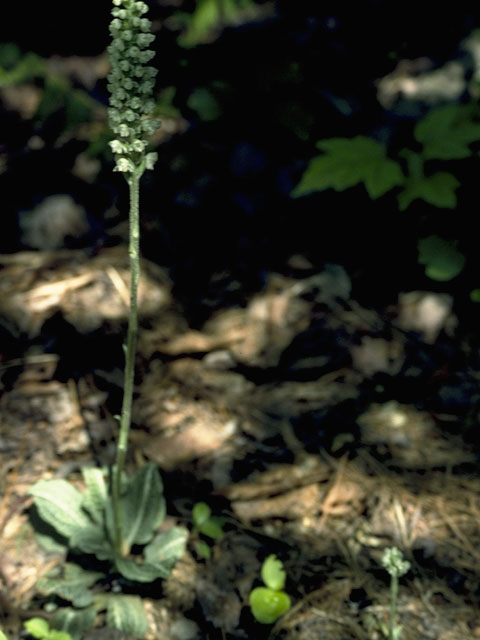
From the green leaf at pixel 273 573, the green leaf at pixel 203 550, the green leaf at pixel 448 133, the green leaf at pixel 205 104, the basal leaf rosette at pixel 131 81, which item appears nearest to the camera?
the basal leaf rosette at pixel 131 81

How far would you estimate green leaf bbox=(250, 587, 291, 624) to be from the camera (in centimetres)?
195

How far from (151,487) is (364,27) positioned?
2779 mm

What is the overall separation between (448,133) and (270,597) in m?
2.29

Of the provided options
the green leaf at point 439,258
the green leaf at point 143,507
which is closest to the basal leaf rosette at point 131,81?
the green leaf at point 143,507

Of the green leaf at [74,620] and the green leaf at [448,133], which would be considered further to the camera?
the green leaf at [448,133]

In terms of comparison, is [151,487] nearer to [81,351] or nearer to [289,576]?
[289,576]

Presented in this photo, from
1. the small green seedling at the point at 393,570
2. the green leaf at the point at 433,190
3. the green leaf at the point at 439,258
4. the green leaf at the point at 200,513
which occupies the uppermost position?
the green leaf at the point at 433,190

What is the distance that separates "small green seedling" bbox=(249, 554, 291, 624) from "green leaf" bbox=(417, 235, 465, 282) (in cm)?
153

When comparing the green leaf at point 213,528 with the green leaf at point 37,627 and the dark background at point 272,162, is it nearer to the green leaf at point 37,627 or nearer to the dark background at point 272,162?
the green leaf at point 37,627

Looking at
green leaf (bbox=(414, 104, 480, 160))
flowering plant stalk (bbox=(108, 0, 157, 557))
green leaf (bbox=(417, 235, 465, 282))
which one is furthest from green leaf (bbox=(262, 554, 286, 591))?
green leaf (bbox=(414, 104, 480, 160))

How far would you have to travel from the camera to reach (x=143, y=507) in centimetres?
224

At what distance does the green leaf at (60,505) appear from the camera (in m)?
2.14

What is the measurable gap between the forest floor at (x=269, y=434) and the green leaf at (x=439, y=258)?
0.73 feet

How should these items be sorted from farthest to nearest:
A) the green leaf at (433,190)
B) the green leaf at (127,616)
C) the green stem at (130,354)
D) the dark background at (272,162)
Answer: the dark background at (272,162), the green leaf at (433,190), the green leaf at (127,616), the green stem at (130,354)
